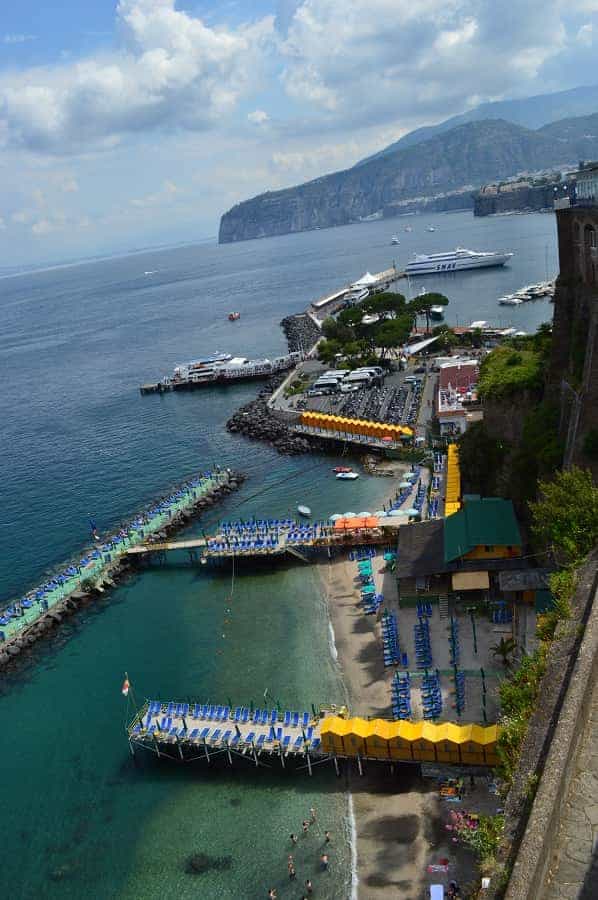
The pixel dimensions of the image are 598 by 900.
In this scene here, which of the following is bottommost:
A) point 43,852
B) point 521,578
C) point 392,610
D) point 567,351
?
point 43,852

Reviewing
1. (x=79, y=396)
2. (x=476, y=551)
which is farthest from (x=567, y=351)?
(x=79, y=396)

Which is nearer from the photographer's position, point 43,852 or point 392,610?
point 43,852

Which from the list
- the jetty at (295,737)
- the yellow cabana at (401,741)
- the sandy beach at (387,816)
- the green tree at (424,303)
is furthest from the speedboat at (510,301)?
the yellow cabana at (401,741)

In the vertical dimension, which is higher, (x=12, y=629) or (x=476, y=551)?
(x=476, y=551)

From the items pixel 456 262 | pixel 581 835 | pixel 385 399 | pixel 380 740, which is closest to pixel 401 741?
pixel 380 740

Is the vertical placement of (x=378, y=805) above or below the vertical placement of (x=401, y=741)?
below

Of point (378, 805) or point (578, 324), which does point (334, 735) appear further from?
point (578, 324)

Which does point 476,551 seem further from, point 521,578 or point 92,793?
point 92,793

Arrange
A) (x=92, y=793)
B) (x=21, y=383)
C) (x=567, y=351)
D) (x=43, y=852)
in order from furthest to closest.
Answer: (x=21, y=383) < (x=567, y=351) < (x=92, y=793) < (x=43, y=852)

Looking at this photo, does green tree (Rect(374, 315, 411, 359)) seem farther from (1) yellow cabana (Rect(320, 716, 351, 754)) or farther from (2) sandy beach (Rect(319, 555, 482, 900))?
(1) yellow cabana (Rect(320, 716, 351, 754))
